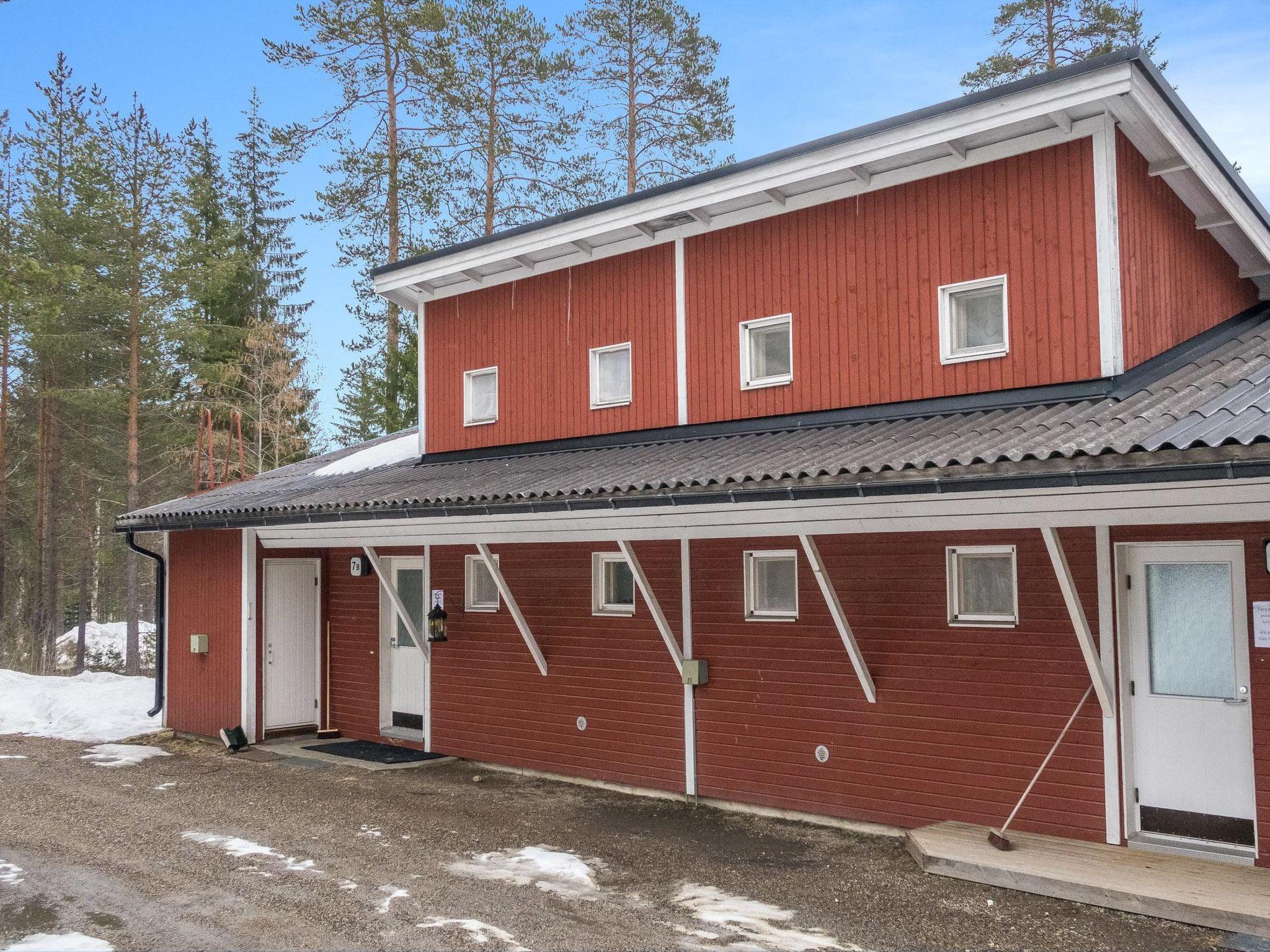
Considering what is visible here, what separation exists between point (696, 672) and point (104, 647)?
24.7 meters

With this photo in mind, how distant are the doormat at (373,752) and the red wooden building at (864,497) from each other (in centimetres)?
18

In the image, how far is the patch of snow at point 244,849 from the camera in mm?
7090

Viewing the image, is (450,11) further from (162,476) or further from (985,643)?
(985,643)

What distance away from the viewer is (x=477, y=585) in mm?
11000

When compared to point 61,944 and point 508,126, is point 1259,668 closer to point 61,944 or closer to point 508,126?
point 61,944

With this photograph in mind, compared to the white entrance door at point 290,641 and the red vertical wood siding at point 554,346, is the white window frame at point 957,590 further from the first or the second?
the white entrance door at point 290,641

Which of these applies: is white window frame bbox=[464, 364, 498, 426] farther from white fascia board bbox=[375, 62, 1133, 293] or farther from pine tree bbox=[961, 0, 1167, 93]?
pine tree bbox=[961, 0, 1167, 93]

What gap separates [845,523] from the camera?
6812mm

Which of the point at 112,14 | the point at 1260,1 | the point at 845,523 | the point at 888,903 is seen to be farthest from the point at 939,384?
the point at 112,14

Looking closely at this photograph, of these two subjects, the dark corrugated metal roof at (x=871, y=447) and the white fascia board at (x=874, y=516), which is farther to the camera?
the dark corrugated metal roof at (x=871, y=447)

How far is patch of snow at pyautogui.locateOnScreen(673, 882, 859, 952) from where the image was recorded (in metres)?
5.53

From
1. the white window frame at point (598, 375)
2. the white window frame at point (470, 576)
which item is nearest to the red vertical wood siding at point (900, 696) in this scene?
the white window frame at point (598, 375)

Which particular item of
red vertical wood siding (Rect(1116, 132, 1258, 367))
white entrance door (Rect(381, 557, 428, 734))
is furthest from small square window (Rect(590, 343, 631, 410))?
red vertical wood siding (Rect(1116, 132, 1258, 367))

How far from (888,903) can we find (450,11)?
21058 millimetres
